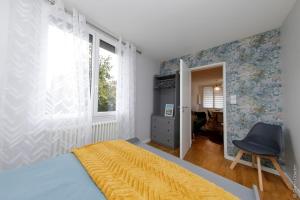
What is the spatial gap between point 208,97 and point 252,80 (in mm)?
4648

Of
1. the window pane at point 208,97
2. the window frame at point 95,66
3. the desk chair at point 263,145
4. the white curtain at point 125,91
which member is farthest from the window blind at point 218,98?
the window frame at point 95,66

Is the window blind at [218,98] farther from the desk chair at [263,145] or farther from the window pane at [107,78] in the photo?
the window pane at [107,78]

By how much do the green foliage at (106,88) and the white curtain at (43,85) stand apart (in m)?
0.41

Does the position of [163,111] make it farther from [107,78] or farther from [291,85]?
[291,85]

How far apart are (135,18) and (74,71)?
116 centimetres

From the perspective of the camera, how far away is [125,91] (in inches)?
95.8

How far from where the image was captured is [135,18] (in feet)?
5.96

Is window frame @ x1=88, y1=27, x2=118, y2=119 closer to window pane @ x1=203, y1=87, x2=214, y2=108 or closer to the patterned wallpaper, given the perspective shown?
the patterned wallpaper

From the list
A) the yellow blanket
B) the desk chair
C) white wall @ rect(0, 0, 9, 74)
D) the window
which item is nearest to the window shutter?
the window

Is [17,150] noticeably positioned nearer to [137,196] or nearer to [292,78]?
[137,196]

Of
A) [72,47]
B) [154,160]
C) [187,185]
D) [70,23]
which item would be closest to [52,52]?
[72,47]

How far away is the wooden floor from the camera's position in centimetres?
151

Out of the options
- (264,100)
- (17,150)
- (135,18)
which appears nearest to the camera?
(17,150)

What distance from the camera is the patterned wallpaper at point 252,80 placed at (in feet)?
6.58
